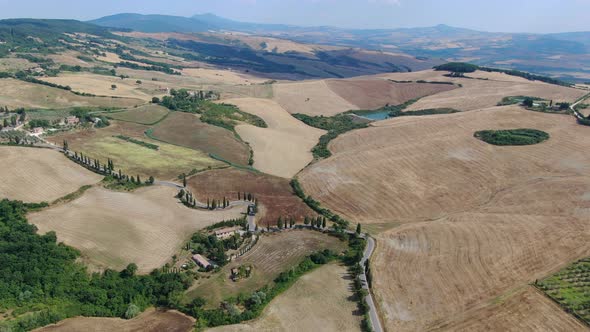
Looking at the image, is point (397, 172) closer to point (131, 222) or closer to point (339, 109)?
point (131, 222)

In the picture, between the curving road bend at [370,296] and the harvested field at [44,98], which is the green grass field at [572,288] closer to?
the curving road bend at [370,296]

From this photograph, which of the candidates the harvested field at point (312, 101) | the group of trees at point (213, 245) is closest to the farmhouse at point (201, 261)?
the group of trees at point (213, 245)

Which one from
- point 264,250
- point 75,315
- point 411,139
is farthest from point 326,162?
point 75,315

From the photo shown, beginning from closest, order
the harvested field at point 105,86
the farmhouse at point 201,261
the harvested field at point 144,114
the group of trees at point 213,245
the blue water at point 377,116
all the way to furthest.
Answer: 1. the farmhouse at point 201,261
2. the group of trees at point 213,245
3. the harvested field at point 144,114
4. the blue water at point 377,116
5. the harvested field at point 105,86

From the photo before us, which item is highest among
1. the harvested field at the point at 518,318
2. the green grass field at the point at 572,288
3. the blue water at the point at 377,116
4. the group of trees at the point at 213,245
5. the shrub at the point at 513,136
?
the shrub at the point at 513,136

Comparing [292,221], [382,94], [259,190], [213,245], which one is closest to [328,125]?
[382,94]

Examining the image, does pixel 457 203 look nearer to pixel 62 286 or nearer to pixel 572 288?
pixel 572 288
